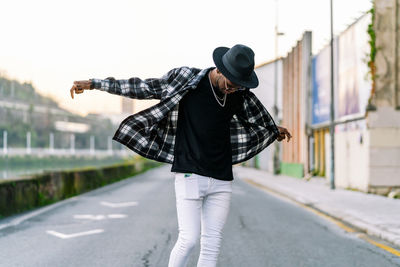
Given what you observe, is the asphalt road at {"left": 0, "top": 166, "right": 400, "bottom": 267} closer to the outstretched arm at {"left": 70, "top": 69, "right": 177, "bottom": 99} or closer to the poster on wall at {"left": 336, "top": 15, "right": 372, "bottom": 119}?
the outstretched arm at {"left": 70, "top": 69, "right": 177, "bottom": 99}

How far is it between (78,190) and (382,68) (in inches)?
403

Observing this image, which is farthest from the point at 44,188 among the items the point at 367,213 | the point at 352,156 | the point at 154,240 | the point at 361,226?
the point at 352,156

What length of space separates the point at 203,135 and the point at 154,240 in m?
4.44

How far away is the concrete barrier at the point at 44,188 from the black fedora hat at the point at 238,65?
26.1 ft

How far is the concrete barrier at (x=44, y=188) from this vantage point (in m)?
11.0

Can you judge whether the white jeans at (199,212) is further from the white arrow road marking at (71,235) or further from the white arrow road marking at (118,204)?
the white arrow road marking at (118,204)

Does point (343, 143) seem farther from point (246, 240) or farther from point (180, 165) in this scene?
point (180, 165)

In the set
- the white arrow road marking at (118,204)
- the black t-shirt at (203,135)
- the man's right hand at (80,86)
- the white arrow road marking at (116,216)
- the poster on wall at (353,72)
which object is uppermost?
the poster on wall at (353,72)

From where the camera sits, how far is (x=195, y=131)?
3787 millimetres

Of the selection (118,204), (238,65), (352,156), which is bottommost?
(118,204)

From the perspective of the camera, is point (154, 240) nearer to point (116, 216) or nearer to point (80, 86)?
point (116, 216)

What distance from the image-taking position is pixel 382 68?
1806 cm

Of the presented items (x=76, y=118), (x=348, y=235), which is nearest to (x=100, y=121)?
(x=76, y=118)

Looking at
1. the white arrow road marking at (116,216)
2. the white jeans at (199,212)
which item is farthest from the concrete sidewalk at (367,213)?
the white jeans at (199,212)
